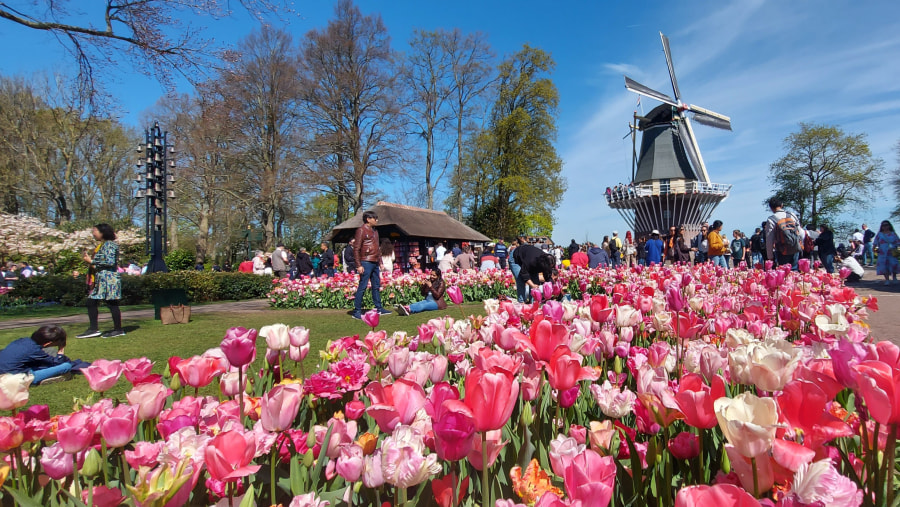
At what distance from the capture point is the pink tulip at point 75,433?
42.8 inches

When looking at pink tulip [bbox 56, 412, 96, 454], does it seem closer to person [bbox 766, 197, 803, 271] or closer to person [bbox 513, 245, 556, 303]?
person [bbox 513, 245, 556, 303]

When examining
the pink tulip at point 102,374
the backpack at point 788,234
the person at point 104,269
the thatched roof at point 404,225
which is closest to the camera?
the pink tulip at point 102,374

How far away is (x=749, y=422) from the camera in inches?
31.7

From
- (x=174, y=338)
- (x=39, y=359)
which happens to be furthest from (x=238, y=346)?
(x=174, y=338)

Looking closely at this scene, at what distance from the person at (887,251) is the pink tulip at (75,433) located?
1464 centimetres

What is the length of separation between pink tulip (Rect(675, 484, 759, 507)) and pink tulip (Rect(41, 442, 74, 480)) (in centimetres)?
132

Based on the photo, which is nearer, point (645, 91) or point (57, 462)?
point (57, 462)

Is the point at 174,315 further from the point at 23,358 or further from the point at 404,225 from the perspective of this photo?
the point at 404,225

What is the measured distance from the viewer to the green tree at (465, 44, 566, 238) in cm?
3170

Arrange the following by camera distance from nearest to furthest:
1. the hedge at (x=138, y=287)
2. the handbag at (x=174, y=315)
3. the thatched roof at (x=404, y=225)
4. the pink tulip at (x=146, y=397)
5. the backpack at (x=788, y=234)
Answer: the pink tulip at (x=146, y=397)
the backpack at (x=788, y=234)
the handbag at (x=174, y=315)
the hedge at (x=138, y=287)
the thatched roof at (x=404, y=225)

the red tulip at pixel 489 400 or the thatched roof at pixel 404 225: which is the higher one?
the thatched roof at pixel 404 225

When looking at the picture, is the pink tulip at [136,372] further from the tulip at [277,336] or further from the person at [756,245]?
the person at [756,245]

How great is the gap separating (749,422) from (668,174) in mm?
42768

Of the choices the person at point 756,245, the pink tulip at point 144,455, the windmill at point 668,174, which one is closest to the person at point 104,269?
the pink tulip at point 144,455
